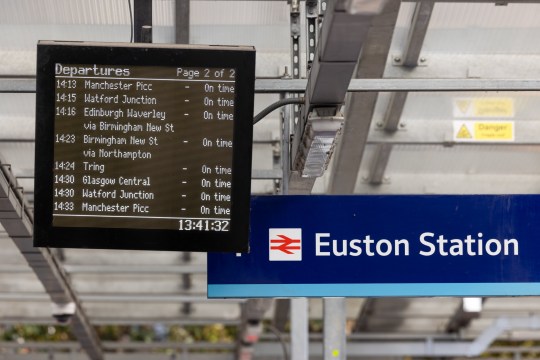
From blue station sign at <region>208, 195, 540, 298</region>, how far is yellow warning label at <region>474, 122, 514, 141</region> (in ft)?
11.4

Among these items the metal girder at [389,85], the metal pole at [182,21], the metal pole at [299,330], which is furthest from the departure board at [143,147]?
the metal pole at [299,330]

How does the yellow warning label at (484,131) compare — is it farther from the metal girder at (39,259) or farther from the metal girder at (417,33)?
the metal girder at (39,259)

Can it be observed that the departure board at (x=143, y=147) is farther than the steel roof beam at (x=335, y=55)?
Yes

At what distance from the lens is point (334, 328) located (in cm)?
1148

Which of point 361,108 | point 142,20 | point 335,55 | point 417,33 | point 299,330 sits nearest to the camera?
point 335,55

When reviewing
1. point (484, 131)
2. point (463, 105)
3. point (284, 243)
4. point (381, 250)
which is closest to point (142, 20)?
point (284, 243)

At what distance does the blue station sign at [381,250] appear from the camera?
7.98m

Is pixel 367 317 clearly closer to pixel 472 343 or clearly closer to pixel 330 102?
pixel 472 343

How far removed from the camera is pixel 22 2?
32.4 feet

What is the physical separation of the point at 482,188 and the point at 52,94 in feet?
25.5

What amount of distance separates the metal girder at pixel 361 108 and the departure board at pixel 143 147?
176cm

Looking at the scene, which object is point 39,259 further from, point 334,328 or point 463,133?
point 463,133

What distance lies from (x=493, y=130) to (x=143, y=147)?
5.76 metres

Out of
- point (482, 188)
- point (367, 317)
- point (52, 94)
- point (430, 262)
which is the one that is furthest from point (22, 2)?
point (367, 317)
